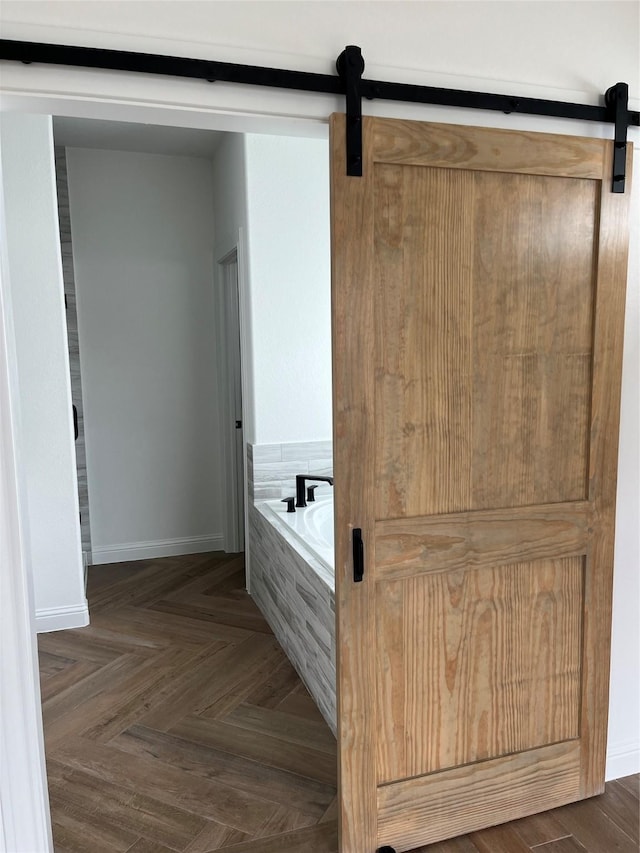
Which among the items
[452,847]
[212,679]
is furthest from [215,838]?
[212,679]

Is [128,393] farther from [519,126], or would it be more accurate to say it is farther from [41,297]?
[519,126]

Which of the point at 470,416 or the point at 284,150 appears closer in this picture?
the point at 470,416

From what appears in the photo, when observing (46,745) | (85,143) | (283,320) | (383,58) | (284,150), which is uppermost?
(85,143)

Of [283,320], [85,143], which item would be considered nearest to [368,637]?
[283,320]

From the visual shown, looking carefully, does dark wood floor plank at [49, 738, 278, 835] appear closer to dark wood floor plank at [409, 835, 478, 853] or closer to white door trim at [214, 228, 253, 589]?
dark wood floor plank at [409, 835, 478, 853]

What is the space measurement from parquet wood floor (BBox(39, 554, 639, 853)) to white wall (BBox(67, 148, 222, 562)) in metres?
1.05

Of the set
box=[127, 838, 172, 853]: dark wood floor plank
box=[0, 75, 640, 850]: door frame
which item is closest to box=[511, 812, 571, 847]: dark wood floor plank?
box=[127, 838, 172, 853]: dark wood floor plank

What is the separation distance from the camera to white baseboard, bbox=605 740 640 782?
2246 millimetres

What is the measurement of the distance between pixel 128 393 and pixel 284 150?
197cm

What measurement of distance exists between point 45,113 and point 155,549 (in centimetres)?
349

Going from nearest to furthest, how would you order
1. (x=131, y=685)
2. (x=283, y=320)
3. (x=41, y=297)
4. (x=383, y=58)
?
(x=383, y=58)
(x=131, y=685)
(x=41, y=297)
(x=283, y=320)

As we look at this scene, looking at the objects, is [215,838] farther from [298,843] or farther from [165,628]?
[165,628]

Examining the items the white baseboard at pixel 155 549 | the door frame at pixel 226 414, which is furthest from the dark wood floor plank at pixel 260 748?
the white baseboard at pixel 155 549

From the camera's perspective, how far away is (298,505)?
3.46 meters
